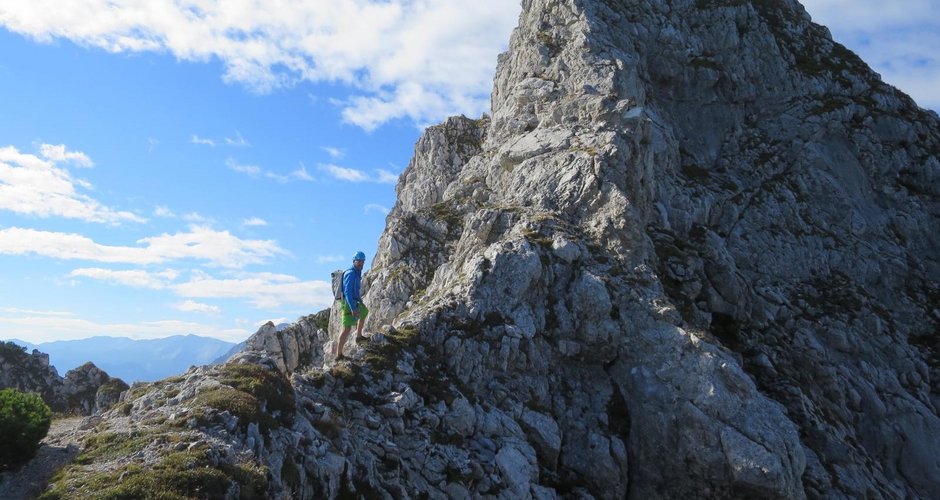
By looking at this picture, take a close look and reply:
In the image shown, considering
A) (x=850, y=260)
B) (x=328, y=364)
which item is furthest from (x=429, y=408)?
(x=850, y=260)

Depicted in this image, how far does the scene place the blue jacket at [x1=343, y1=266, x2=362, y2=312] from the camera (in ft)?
77.5

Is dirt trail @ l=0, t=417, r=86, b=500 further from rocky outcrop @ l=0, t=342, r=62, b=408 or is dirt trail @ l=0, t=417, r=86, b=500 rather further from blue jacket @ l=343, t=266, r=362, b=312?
rocky outcrop @ l=0, t=342, r=62, b=408

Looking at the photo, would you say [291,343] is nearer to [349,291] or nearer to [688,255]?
[349,291]

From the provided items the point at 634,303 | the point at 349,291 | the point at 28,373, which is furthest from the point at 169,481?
the point at 28,373

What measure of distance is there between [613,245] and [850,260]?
30.5 m

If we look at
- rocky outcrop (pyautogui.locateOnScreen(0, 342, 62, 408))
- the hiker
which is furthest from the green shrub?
rocky outcrop (pyautogui.locateOnScreen(0, 342, 62, 408))

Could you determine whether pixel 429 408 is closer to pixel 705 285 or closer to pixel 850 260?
pixel 705 285

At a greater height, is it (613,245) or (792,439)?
(613,245)

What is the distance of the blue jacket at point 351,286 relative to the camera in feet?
77.5

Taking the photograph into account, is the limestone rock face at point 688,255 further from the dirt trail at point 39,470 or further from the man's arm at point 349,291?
the dirt trail at point 39,470

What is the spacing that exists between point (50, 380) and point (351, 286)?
24.9 metres

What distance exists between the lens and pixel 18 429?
13867mm

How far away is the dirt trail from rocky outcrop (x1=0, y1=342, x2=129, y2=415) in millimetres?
20047

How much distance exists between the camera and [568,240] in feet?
106
